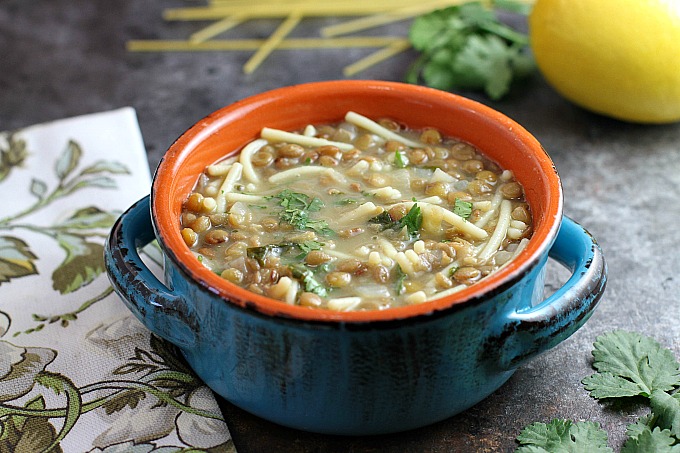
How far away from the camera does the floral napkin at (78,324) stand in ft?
7.80

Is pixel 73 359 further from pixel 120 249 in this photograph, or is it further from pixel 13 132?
pixel 13 132

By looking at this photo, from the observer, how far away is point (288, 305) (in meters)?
2.07

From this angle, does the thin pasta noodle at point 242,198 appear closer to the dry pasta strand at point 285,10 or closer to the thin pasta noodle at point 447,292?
the thin pasta noodle at point 447,292

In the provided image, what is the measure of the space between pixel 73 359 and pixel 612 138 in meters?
2.40

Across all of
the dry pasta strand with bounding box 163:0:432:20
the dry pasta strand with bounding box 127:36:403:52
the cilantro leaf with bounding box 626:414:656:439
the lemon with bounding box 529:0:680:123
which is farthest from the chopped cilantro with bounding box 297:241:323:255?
the dry pasta strand with bounding box 163:0:432:20

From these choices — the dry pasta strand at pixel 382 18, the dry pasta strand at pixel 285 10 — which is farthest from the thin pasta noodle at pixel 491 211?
the dry pasta strand at pixel 285 10

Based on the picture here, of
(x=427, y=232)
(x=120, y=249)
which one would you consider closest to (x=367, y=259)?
(x=427, y=232)

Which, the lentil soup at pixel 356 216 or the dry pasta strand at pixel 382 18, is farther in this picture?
the dry pasta strand at pixel 382 18

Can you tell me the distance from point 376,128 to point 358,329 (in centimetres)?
115

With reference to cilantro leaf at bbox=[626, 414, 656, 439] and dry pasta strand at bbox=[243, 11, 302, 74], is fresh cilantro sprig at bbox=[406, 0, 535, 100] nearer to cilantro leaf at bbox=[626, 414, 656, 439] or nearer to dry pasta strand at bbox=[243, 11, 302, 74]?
dry pasta strand at bbox=[243, 11, 302, 74]

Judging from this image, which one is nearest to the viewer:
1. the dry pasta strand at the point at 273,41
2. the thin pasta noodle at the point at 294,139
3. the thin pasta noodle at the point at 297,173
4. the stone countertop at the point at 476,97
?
the stone countertop at the point at 476,97

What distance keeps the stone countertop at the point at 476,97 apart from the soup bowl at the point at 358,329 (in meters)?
0.10

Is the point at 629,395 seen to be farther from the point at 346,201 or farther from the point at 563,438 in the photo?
the point at 346,201

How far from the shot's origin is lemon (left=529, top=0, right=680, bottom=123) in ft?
11.2
